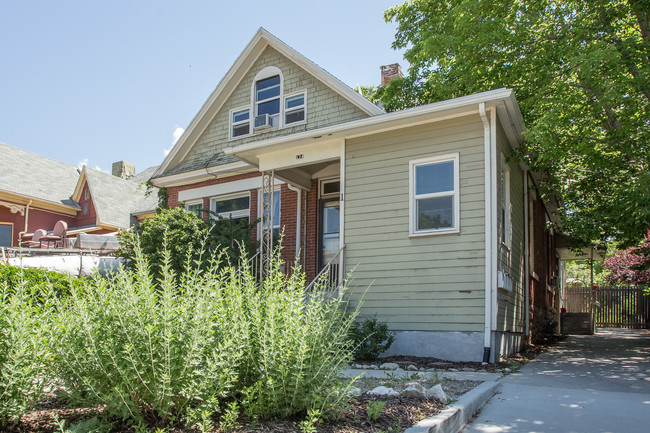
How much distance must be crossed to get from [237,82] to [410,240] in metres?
7.55

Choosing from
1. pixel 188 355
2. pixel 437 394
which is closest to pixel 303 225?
pixel 437 394

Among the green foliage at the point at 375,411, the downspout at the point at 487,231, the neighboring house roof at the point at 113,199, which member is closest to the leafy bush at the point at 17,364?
the green foliage at the point at 375,411

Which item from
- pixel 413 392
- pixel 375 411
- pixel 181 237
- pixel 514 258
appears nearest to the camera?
pixel 375 411

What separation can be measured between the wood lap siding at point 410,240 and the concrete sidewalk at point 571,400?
1451 millimetres

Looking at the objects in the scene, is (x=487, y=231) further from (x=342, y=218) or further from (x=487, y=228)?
(x=342, y=218)

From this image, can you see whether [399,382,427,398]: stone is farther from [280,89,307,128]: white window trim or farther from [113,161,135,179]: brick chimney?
[113,161,135,179]: brick chimney

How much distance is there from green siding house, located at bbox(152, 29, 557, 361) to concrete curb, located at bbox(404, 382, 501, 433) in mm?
1717

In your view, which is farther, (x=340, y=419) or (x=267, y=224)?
(x=267, y=224)

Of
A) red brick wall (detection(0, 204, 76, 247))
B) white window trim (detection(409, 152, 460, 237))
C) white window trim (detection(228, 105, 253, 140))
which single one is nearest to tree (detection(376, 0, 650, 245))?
white window trim (detection(409, 152, 460, 237))

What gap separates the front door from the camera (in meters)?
11.6

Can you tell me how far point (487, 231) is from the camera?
7992 millimetres

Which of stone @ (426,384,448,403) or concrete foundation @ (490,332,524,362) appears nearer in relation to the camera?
stone @ (426,384,448,403)

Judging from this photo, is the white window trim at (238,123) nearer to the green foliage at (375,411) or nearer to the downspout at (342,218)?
the downspout at (342,218)

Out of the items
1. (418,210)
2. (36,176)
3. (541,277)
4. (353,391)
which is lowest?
(353,391)
